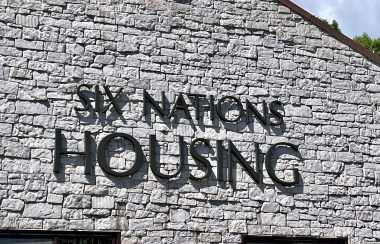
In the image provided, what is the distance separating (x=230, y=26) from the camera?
12.6 m

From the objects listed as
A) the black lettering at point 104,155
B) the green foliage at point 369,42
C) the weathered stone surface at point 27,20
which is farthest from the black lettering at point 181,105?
the green foliage at point 369,42

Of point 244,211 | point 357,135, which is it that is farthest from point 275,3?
point 244,211

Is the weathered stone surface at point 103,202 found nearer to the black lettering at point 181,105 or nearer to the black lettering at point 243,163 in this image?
the black lettering at point 181,105

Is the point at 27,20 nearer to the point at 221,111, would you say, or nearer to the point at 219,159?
the point at 221,111

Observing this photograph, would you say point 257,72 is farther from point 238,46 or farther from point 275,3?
point 275,3

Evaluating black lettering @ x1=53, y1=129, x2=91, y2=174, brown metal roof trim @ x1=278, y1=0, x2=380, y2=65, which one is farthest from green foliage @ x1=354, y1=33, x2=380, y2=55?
black lettering @ x1=53, y1=129, x2=91, y2=174

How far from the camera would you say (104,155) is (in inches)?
436

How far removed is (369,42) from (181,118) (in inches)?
698

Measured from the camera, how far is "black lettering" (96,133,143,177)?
11000 millimetres

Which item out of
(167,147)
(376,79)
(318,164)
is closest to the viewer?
(167,147)

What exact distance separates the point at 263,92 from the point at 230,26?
124 centimetres

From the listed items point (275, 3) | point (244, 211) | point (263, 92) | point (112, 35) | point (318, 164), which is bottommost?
point (244, 211)

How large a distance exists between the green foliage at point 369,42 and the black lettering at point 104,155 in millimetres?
17978

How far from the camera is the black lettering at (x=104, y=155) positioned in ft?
36.1
